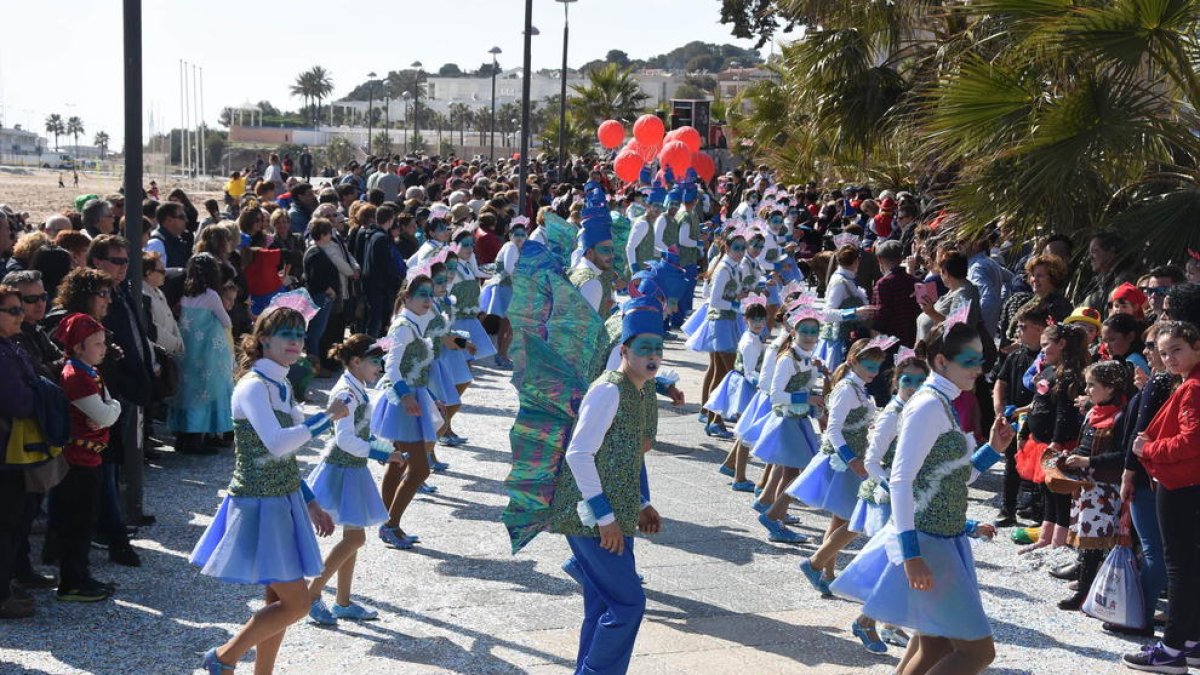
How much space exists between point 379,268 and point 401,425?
23.0 ft

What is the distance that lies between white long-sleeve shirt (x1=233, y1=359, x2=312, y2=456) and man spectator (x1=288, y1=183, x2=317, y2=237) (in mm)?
10933

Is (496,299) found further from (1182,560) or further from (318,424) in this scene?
(1182,560)

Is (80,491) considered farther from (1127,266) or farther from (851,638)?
(1127,266)

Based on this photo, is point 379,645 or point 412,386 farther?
point 412,386

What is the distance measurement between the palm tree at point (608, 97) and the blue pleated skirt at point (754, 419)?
41.7 m

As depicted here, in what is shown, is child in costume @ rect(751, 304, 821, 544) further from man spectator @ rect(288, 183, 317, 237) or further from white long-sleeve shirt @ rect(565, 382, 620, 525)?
man spectator @ rect(288, 183, 317, 237)

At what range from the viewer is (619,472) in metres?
5.80

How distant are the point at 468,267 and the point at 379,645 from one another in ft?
24.7

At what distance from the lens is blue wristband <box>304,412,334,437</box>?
6012 mm

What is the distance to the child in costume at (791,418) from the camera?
9172mm

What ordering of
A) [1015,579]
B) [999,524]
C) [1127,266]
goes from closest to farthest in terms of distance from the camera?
[1015,579]
[999,524]
[1127,266]

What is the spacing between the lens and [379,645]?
6941 millimetres

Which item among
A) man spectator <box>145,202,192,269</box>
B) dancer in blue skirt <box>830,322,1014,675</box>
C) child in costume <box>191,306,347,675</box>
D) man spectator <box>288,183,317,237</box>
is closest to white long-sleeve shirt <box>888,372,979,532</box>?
dancer in blue skirt <box>830,322,1014,675</box>

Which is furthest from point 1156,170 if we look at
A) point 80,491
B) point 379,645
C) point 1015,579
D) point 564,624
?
point 80,491
